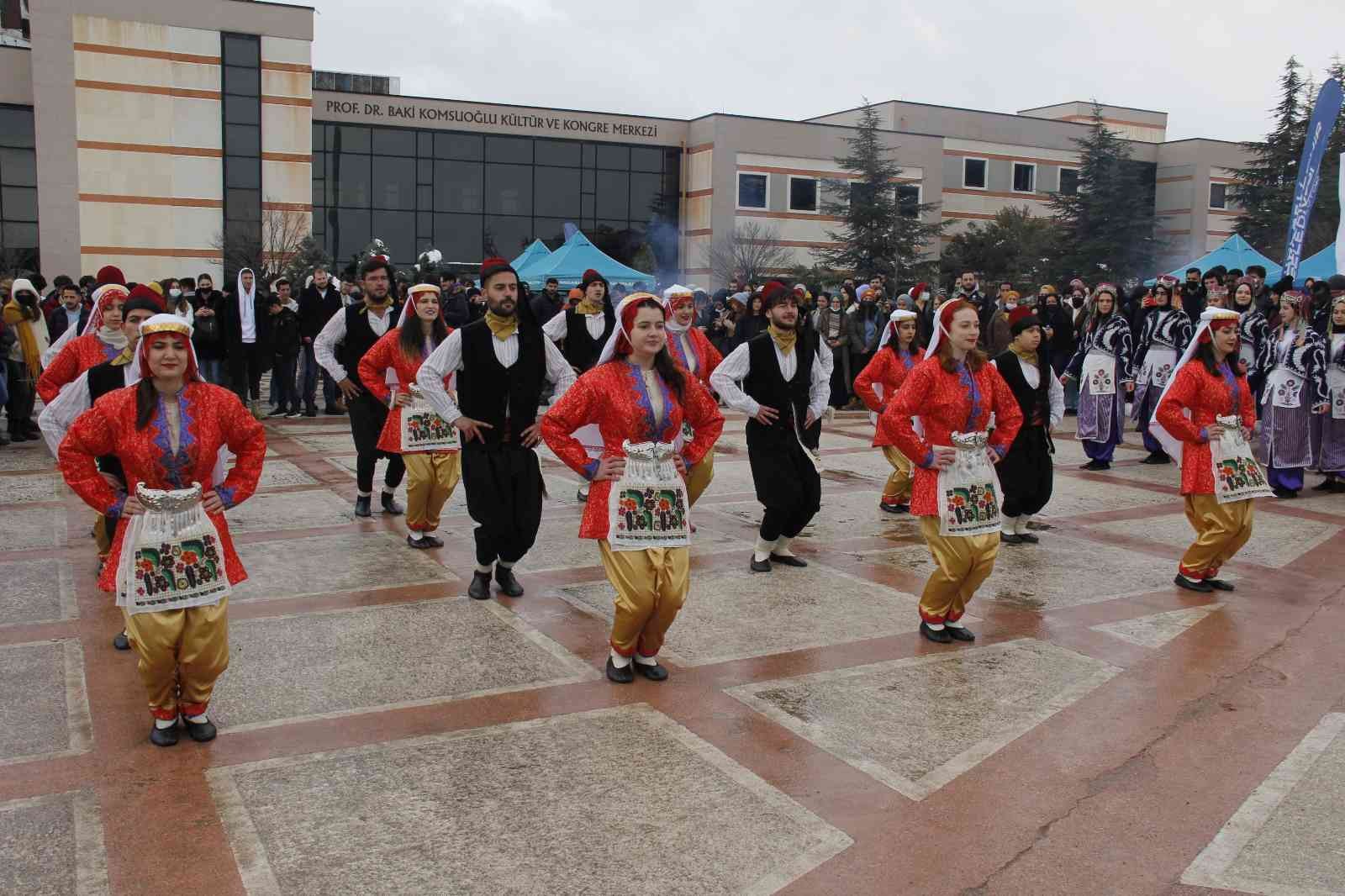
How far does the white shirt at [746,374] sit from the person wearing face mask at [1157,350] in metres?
6.13

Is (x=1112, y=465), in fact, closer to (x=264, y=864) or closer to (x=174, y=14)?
(x=264, y=864)

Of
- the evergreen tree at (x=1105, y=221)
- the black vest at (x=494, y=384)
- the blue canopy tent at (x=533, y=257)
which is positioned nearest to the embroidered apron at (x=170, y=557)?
the black vest at (x=494, y=384)

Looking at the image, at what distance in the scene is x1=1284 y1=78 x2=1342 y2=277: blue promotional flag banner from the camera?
16.9m

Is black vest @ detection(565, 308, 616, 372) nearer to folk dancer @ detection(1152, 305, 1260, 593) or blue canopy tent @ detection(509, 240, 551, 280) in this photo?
folk dancer @ detection(1152, 305, 1260, 593)

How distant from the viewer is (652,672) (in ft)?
17.8

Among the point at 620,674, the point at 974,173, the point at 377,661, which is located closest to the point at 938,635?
the point at 620,674

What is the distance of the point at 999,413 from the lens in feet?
20.6

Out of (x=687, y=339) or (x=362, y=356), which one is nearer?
(x=687, y=339)

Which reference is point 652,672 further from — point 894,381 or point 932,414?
point 894,381

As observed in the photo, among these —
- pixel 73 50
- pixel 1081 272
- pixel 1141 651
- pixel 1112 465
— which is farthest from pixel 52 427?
pixel 1081 272

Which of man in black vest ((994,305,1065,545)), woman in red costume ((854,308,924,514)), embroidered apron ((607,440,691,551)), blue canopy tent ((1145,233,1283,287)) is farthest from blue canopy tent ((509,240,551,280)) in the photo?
embroidered apron ((607,440,691,551))

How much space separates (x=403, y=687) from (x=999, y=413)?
3409 mm

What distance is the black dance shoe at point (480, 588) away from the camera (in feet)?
22.2

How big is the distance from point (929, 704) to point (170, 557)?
3256mm
